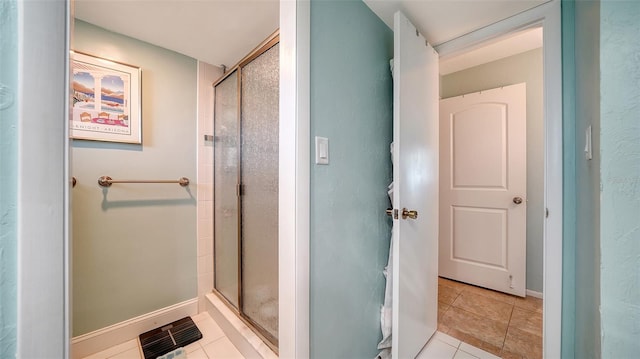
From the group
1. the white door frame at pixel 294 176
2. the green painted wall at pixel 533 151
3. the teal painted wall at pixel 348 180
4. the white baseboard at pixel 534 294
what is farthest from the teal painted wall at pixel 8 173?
the white baseboard at pixel 534 294

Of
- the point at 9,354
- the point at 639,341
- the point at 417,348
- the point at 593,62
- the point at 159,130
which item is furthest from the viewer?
the point at 159,130

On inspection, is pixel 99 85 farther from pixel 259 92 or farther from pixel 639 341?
pixel 639 341

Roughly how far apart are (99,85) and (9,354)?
164 cm

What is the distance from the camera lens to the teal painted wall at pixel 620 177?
1.72 feet

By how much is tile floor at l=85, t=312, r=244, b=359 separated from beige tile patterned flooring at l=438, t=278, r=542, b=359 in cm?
147

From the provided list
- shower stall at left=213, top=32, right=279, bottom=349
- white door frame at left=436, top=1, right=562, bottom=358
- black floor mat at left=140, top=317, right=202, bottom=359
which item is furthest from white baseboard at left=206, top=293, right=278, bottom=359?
white door frame at left=436, top=1, right=562, bottom=358

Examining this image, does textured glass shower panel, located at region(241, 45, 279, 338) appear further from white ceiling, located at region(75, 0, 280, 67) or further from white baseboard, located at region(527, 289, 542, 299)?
white baseboard, located at region(527, 289, 542, 299)

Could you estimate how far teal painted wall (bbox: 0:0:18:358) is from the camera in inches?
15.0

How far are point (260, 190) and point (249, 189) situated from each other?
13 cm

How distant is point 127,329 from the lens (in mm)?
1547

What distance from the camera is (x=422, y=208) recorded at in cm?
139

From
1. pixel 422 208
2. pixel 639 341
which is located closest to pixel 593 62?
pixel 639 341

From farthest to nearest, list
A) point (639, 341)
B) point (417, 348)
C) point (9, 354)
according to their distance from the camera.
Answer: point (417, 348), point (639, 341), point (9, 354)

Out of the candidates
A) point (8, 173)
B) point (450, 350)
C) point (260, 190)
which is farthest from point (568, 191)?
point (8, 173)
